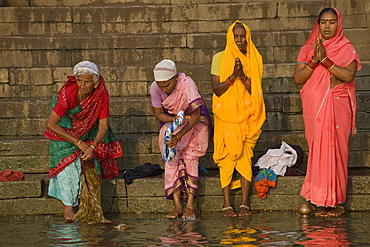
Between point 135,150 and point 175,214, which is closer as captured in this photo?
point 175,214

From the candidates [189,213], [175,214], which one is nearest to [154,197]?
[175,214]

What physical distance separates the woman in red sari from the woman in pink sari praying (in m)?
0.60

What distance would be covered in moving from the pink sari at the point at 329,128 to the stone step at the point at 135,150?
1027 millimetres

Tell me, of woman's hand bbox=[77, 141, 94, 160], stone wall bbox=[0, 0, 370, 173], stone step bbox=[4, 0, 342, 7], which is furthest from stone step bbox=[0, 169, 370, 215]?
stone step bbox=[4, 0, 342, 7]

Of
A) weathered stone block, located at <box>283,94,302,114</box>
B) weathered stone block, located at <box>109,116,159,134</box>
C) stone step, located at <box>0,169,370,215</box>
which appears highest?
weathered stone block, located at <box>283,94,302,114</box>

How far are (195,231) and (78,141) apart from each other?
1.62 m

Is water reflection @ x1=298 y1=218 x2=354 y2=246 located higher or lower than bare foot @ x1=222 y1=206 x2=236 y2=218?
lower

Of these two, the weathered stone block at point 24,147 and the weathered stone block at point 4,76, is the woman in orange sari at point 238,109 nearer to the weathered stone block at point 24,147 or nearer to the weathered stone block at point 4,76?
the weathered stone block at point 24,147

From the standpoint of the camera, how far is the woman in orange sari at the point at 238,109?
800 centimetres

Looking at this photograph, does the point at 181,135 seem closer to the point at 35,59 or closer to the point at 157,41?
the point at 157,41

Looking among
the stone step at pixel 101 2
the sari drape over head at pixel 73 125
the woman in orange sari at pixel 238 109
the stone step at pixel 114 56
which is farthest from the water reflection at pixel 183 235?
the stone step at pixel 101 2

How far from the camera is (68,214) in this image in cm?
780

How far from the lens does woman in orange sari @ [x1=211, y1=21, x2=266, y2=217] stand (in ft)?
26.2

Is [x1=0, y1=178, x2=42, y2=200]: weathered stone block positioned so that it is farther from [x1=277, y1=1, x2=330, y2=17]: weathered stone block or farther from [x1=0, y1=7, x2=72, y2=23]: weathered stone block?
[x1=277, y1=1, x2=330, y2=17]: weathered stone block
